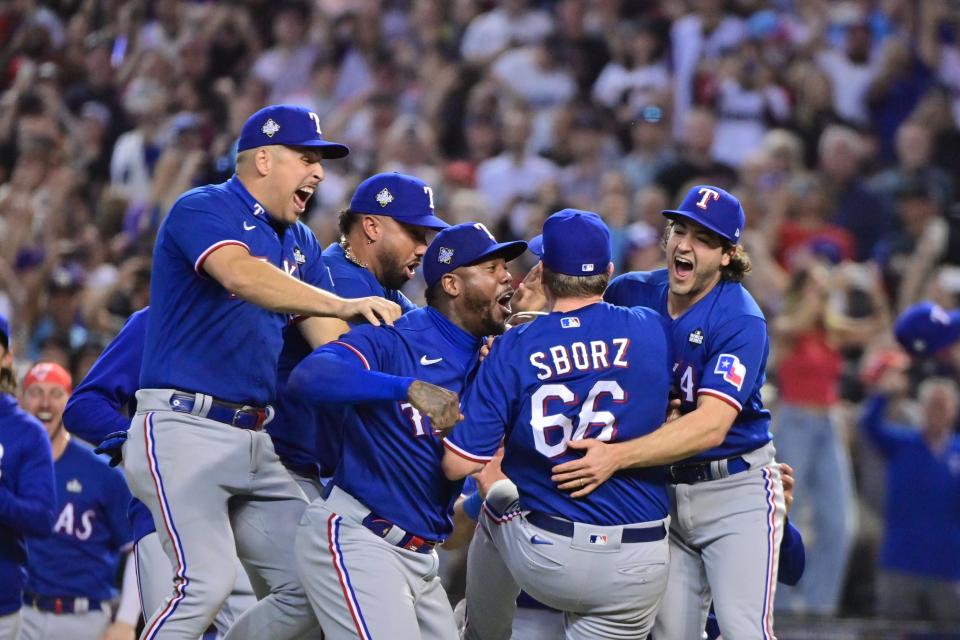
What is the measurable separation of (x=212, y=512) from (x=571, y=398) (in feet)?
4.28

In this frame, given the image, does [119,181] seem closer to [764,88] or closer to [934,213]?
[764,88]

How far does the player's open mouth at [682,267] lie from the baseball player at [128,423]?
81.1 inches

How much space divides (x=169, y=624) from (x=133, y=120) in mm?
8216

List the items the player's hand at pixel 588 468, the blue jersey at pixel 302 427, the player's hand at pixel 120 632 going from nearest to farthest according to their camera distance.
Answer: the player's hand at pixel 588 468
the blue jersey at pixel 302 427
the player's hand at pixel 120 632

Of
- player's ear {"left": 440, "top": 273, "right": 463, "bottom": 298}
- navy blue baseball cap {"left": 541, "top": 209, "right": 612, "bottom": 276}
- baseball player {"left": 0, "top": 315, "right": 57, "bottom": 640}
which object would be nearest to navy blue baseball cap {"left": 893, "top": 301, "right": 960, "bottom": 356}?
navy blue baseball cap {"left": 541, "top": 209, "right": 612, "bottom": 276}

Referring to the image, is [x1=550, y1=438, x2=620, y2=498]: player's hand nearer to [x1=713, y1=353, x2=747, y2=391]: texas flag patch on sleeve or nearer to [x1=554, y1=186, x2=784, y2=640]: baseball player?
[x1=554, y1=186, x2=784, y2=640]: baseball player

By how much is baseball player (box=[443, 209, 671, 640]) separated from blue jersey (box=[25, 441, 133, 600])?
8.74 ft

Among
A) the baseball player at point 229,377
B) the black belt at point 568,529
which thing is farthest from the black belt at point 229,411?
the black belt at point 568,529

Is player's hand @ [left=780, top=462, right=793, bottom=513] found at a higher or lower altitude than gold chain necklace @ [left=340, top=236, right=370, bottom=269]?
lower

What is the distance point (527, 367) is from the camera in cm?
485

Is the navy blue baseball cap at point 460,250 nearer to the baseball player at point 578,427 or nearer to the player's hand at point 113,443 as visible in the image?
the baseball player at point 578,427

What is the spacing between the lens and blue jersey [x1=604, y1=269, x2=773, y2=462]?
5.22m

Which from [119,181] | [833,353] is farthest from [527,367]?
[119,181]

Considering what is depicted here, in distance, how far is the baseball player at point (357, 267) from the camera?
556 centimetres
